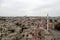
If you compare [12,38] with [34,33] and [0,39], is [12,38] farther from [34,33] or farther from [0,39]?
[34,33]

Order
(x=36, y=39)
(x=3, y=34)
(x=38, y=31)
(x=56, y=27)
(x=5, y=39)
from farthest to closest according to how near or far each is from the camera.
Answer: (x=56, y=27) → (x=3, y=34) → (x=5, y=39) → (x=38, y=31) → (x=36, y=39)

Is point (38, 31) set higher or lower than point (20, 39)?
higher

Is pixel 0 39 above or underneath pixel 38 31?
underneath

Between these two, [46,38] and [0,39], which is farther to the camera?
[0,39]

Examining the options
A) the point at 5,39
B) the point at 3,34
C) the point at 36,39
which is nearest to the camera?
the point at 36,39

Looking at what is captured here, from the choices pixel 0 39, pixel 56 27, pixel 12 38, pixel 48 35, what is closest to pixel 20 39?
pixel 12 38

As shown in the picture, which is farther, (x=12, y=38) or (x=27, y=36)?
(x=12, y=38)

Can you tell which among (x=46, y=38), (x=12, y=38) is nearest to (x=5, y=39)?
(x=12, y=38)

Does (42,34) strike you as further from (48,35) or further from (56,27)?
(56,27)

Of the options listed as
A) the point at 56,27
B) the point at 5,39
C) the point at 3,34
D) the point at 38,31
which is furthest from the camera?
the point at 56,27
